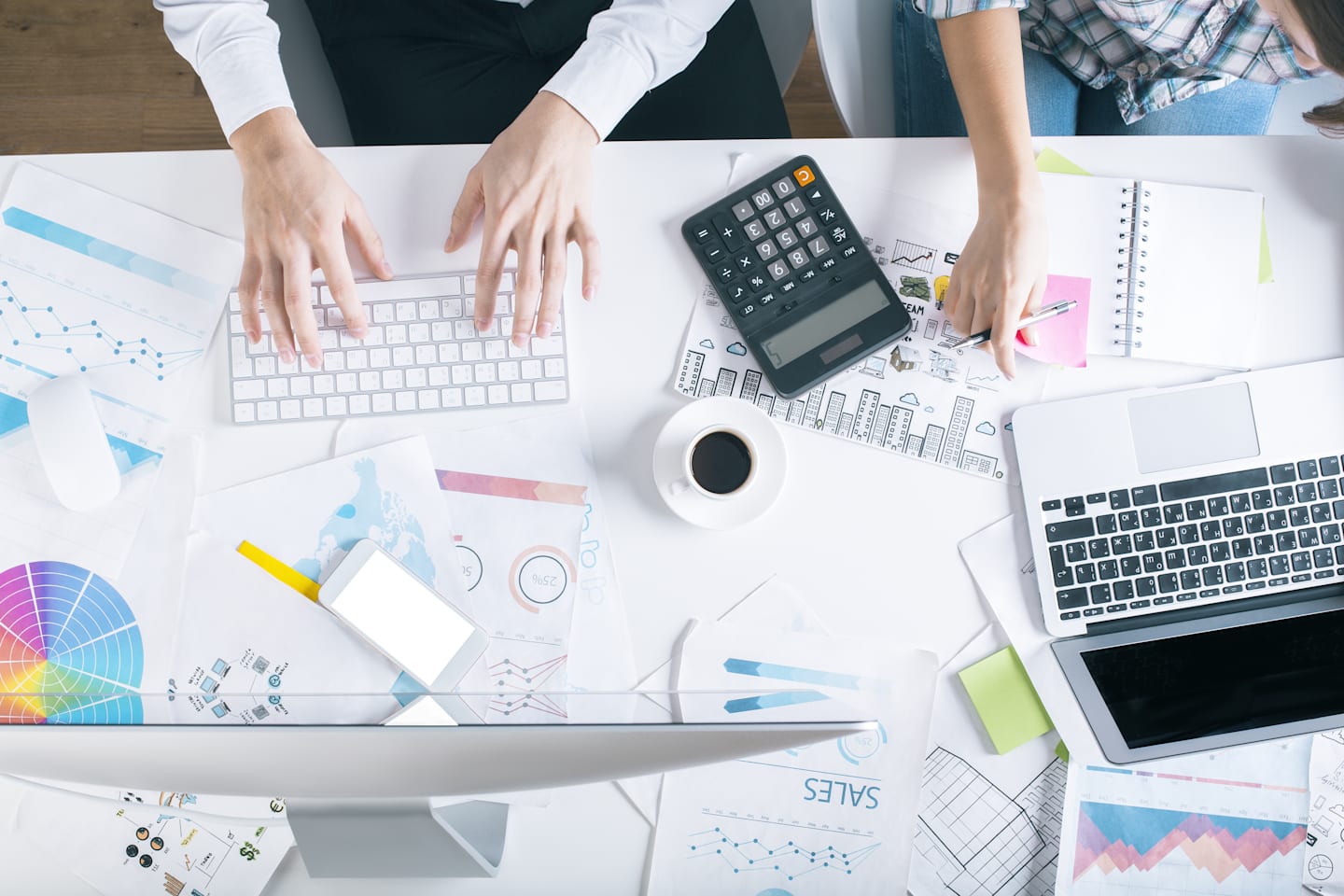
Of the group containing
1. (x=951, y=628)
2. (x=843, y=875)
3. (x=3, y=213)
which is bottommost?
(x=843, y=875)

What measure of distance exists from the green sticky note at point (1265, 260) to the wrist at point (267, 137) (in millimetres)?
933

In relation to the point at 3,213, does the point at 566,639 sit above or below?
below

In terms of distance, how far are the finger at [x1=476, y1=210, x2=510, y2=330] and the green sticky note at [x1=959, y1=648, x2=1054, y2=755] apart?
557mm

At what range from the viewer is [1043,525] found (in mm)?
→ 840

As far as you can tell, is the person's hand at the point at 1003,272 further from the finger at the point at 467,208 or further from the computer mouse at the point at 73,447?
the computer mouse at the point at 73,447

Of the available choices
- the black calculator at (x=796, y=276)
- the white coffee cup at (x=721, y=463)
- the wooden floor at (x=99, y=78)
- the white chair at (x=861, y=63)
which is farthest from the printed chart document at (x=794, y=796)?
the wooden floor at (x=99, y=78)

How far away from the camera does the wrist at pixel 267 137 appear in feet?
2.80

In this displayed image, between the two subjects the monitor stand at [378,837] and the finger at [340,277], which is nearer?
the monitor stand at [378,837]

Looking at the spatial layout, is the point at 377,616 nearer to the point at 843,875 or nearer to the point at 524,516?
the point at 524,516

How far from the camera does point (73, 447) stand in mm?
813

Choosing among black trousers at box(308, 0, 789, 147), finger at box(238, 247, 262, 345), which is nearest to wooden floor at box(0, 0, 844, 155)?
black trousers at box(308, 0, 789, 147)

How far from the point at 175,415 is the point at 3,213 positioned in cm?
26

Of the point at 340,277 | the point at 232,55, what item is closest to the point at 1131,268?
the point at 340,277

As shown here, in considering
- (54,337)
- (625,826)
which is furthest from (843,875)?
(54,337)
